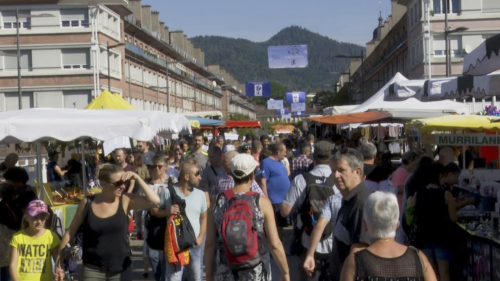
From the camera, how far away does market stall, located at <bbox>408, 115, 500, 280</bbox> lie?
7.67 m

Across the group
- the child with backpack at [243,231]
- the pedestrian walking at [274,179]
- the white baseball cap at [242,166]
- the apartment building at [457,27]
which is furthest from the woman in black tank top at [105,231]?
the apartment building at [457,27]

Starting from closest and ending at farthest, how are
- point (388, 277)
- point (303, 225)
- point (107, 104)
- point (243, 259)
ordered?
point (388, 277) → point (243, 259) → point (303, 225) → point (107, 104)

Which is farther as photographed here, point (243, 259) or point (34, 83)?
point (34, 83)

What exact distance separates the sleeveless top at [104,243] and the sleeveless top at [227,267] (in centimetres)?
100

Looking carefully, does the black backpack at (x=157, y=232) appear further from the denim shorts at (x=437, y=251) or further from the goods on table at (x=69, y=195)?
the goods on table at (x=69, y=195)

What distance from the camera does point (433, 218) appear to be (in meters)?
7.71

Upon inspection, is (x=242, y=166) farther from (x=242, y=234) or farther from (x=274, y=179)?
(x=274, y=179)

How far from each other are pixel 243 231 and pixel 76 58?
50004 mm

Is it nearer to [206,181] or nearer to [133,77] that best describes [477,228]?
[206,181]

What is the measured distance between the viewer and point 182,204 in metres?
7.80

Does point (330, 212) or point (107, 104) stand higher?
point (107, 104)

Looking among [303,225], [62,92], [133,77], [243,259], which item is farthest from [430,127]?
[133,77]

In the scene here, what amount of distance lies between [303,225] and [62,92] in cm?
4874

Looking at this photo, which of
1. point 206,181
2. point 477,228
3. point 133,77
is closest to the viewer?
point 477,228
